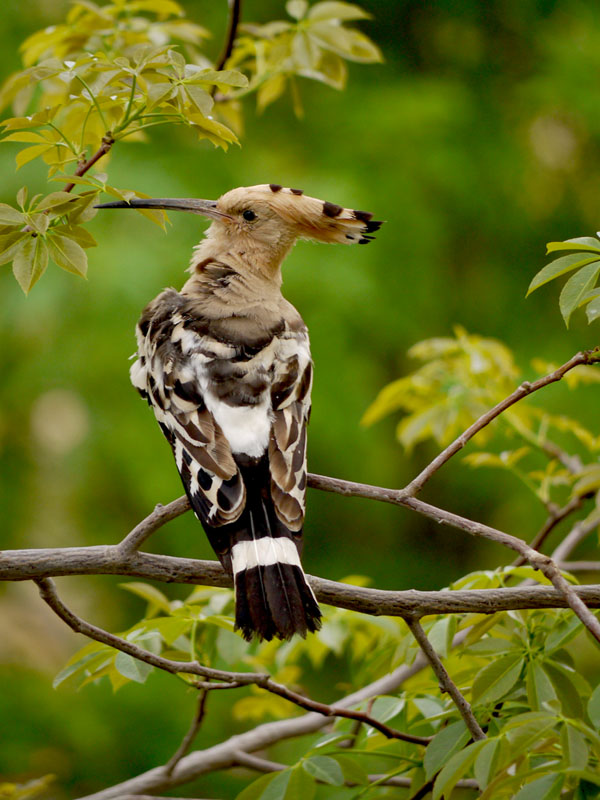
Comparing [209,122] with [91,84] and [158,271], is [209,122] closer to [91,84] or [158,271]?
[91,84]

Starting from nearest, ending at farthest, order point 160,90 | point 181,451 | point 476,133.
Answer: point 160,90 → point 181,451 → point 476,133

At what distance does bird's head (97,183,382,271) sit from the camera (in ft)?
7.34

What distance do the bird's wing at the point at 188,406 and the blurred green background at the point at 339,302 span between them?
1.57 metres

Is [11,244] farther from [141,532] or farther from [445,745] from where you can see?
[445,745]

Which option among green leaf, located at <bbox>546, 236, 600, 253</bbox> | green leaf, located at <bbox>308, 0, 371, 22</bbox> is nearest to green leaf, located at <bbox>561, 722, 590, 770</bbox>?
green leaf, located at <bbox>546, 236, 600, 253</bbox>

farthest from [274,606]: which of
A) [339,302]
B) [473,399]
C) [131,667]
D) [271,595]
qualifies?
[339,302]

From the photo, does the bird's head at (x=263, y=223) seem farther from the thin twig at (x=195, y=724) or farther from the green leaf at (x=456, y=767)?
the green leaf at (x=456, y=767)

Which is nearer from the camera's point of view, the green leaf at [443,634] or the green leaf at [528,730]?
the green leaf at [528,730]

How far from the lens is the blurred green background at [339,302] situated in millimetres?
3934

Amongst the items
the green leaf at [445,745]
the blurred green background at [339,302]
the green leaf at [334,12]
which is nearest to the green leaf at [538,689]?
the green leaf at [445,745]

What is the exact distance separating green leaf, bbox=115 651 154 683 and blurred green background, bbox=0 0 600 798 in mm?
2319

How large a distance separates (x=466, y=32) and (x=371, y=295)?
179 cm

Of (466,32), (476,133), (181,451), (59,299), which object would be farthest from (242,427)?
(466,32)

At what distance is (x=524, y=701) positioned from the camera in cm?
155
